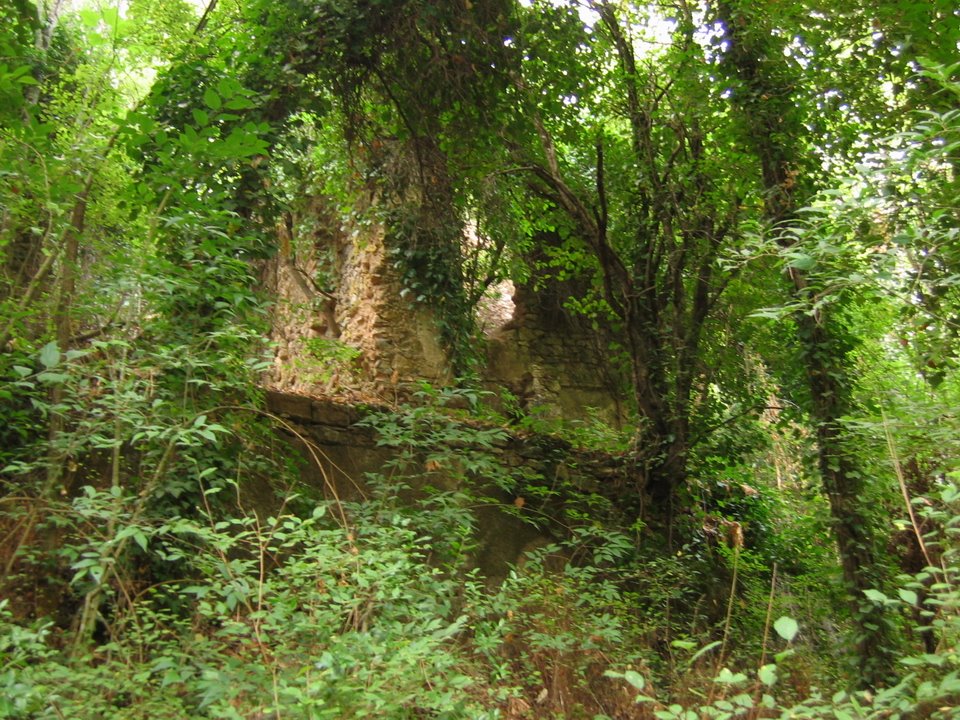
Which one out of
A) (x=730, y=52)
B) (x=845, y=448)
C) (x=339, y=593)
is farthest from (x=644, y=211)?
(x=339, y=593)

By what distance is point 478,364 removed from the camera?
741 centimetres

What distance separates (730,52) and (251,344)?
4.08 m

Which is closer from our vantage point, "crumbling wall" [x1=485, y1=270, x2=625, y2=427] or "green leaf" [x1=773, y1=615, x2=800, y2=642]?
"green leaf" [x1=773, y1=615, x2=800, y2=642]

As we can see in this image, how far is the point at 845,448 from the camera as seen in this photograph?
16.3 ft

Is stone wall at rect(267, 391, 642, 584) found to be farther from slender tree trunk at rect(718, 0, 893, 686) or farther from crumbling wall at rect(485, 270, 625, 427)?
crumbling wall at rect(485, 270, 625, 427)

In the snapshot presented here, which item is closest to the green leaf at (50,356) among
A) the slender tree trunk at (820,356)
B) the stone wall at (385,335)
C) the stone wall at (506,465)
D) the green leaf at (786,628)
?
the stone wall at (385,335)

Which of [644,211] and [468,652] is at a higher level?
[644,211]

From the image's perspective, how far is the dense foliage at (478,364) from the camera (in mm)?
2980

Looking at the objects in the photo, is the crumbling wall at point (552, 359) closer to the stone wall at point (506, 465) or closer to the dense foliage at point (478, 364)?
the dense foliage at point (478, 364)

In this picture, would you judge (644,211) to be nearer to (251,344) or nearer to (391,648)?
(251,344)

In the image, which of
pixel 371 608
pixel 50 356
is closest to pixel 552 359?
pixel 371 608

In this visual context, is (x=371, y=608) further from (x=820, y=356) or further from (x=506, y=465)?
(x=820, y=356)

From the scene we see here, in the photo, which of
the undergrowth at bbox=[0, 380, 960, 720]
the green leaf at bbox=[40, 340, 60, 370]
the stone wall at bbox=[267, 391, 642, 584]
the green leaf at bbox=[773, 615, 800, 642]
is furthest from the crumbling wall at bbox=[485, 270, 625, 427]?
the green leaf at bbox=[773, 615, 800, 642]

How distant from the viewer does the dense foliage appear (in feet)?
9.78
